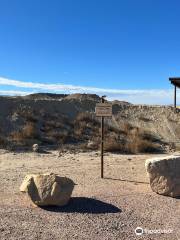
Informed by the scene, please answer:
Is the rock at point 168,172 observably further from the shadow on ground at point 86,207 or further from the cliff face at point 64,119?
the cliff face at point 64,119

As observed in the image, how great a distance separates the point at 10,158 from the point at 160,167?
756 centimetres

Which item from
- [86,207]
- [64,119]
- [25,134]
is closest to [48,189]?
[86,207]

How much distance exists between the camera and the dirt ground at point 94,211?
26.1ft

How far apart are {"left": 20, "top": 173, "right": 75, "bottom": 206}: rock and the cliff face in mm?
11406

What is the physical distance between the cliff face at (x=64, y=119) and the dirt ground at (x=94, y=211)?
8.61 meters

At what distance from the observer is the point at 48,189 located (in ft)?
30.3

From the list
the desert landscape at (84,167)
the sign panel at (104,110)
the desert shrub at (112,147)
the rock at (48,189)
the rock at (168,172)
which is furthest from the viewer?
the desert shrub at (112,147)

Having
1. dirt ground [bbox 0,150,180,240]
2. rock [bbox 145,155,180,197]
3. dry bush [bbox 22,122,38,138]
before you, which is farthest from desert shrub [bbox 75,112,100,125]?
rock [bbox 145,155,180,197]

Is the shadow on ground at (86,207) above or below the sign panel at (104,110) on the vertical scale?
below

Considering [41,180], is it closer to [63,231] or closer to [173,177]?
[63,231]

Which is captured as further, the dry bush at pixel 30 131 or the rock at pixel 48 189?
the dry bush at pixel 30 131

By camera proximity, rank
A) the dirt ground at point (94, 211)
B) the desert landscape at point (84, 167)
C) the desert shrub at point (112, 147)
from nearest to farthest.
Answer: the dirt ground at point (94, 211) < the desert landscape at point (84, 167) < the desert shrub at point (112, 147)

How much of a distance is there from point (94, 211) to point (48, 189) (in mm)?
1047

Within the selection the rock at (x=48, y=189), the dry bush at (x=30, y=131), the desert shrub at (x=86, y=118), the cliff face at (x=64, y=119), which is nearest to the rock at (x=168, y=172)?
the rock at (x=48, y=189)
